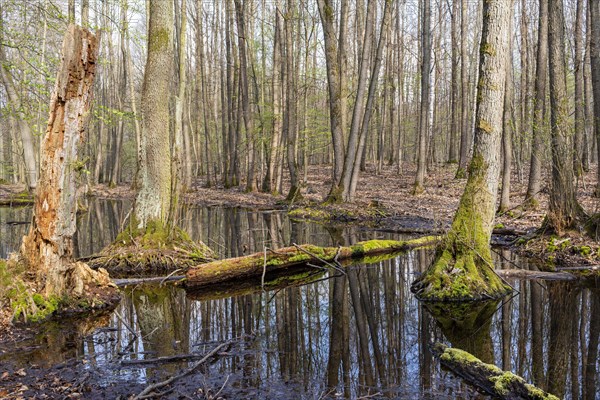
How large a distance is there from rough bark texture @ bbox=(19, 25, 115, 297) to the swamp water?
101 centimetres

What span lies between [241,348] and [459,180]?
19.0 meters

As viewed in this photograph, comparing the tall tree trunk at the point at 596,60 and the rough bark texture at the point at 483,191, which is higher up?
the tall tree trunk at the point at 596,60

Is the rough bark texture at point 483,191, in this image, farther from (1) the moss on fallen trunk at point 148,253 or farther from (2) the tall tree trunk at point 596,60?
(2) the tall tree trunk at point 596,60

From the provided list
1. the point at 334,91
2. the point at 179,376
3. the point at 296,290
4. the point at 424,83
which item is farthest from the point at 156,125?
the point at 424,83

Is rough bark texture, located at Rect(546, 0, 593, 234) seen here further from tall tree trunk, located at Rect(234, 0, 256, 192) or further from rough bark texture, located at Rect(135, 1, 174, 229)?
tall tree trunk, located at Rect(234, 0, 256, 192)

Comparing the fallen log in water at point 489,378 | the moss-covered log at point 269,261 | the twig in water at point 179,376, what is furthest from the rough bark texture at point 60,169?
the fallen log in water at point 489,378

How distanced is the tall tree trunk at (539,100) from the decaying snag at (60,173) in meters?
9.11

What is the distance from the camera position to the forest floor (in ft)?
13.3

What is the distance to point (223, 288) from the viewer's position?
8000mm

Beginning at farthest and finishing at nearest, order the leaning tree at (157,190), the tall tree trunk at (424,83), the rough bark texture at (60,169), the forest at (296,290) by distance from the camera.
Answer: the tall tree trunk at (424,83)
the leaning tree at (157,190)
the rough bark texture at (60,169)
the forest at (296,290)

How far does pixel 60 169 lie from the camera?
20.4ft

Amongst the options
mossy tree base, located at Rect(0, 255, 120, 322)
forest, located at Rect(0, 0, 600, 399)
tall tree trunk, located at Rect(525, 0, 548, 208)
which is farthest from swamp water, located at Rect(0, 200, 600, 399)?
tall tree trunk, located at Rect(525, 0, 548, 208)

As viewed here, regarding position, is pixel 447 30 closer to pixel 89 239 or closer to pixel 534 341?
pixel 89 239

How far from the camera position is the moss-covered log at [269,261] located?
7891 millimetres
